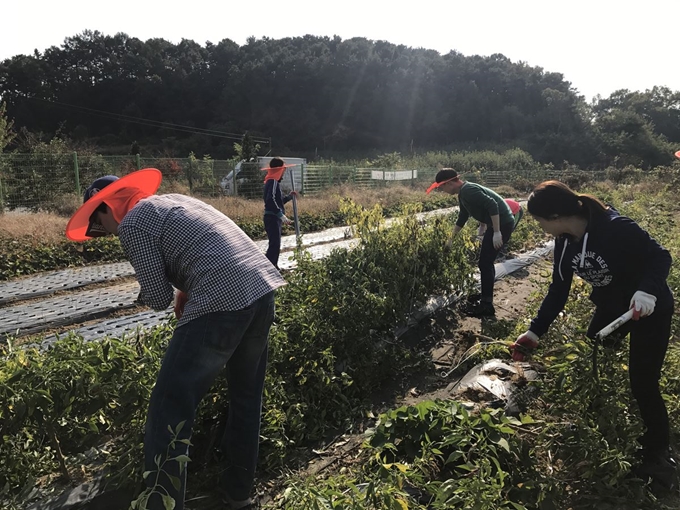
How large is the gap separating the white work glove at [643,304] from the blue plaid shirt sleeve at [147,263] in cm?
205

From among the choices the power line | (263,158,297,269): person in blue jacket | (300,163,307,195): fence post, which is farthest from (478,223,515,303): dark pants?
the power line

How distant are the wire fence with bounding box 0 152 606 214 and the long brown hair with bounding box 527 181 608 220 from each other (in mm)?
5266

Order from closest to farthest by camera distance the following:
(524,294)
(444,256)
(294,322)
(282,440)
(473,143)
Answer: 1. (282,440)
2. (294,322)
3. (444,256)
4. (524,294)
5. (473,143)

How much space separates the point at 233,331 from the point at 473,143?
63.1 metres

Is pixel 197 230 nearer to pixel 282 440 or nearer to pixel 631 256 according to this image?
pixel 282 440

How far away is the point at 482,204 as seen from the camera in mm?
5035

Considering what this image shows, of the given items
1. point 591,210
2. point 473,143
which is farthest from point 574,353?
point 473,143

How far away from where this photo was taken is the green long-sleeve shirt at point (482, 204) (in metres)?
4.98

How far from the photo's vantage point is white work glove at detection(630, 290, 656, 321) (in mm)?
2027

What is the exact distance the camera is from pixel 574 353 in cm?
231

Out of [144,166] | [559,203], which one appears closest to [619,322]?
[559,203]

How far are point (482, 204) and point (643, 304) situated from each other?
3110 millimetres

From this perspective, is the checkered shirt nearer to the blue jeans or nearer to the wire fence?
the blue jeans

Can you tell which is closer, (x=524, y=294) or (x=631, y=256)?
(x=631, y=256)
